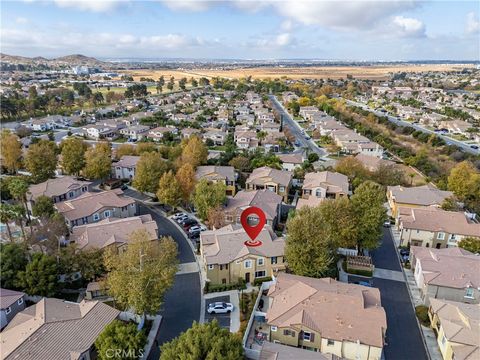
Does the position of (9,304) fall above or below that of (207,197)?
below

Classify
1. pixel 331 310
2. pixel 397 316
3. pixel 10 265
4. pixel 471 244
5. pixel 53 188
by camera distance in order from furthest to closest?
pixel 53 188
pixel 471 244
pixel 397 316
pixel 10 265
pixel 331 310

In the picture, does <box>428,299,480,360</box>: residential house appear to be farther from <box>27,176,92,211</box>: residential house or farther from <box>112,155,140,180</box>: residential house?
<box>112,155,140,180</box>: residential house

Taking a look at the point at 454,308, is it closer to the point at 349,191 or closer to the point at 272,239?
the point at 272,239

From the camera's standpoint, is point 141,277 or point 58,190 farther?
point 58,190

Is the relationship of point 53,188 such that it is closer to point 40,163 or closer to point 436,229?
point 40,163

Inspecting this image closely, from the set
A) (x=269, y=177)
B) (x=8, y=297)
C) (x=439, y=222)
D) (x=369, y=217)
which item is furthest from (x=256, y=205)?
(x=8, y=297)

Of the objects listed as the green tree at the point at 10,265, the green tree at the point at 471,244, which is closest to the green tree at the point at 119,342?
the green tree at the point at 10,265

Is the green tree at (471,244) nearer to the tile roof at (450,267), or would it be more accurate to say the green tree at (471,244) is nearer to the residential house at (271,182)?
the tile roof at (450,267)

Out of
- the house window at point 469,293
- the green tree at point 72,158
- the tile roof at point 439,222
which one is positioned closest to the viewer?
the house window at point 469,293
